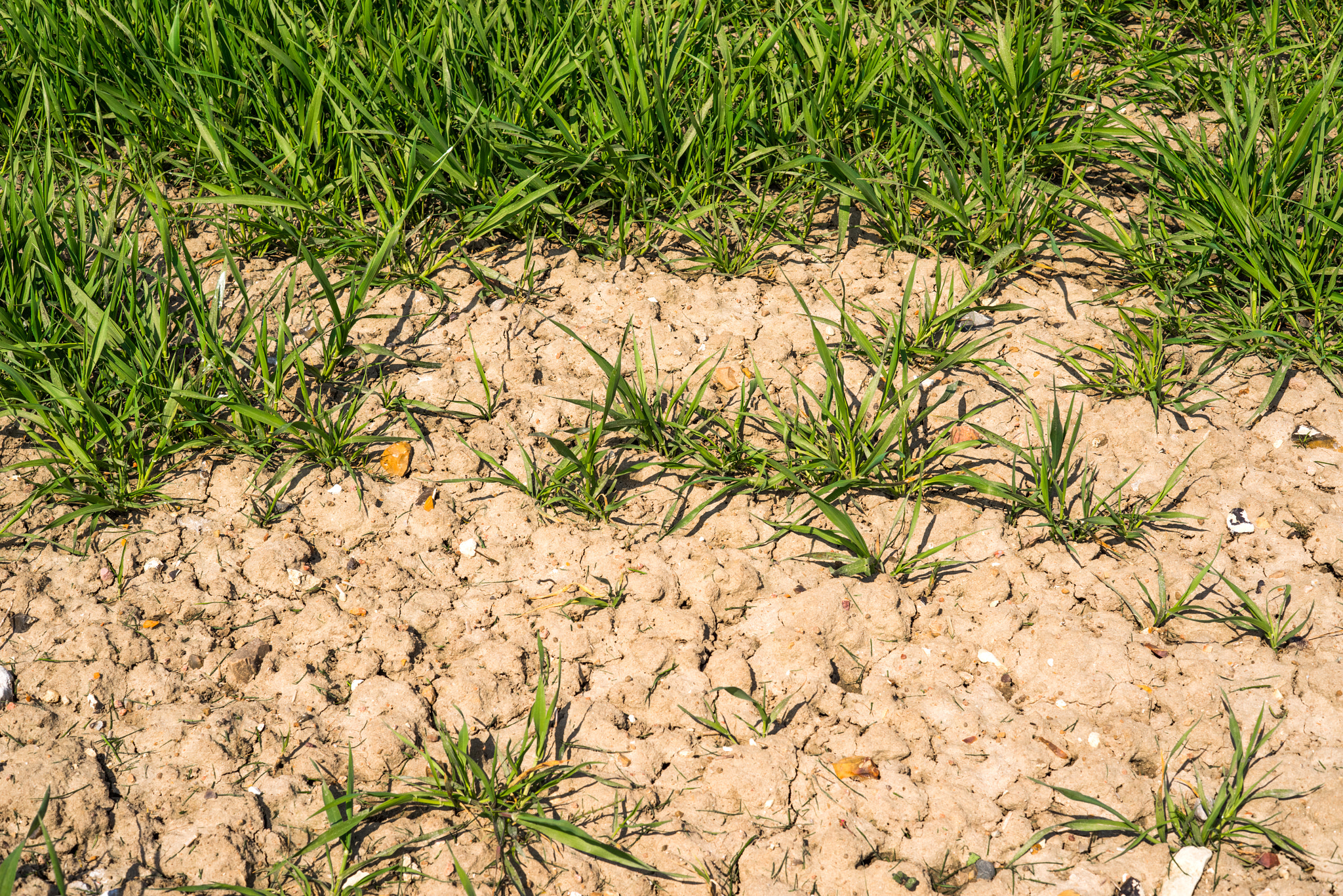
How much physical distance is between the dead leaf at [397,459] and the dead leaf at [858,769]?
116 cm

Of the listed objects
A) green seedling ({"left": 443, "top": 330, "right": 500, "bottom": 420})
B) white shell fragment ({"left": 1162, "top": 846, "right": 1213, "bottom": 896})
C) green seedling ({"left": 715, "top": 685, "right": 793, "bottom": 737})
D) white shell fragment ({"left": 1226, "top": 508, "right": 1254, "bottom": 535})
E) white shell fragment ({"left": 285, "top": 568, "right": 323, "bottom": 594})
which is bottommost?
white shell fragment ({"left": 1162, "top": 846, "right": 1213, "bottom": 896})

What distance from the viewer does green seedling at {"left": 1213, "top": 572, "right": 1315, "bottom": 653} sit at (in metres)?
1.94

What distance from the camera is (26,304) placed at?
2217 millimetres

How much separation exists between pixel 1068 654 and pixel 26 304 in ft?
7.93

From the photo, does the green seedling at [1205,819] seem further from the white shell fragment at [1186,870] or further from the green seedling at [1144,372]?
the green seedling at [1144,372]

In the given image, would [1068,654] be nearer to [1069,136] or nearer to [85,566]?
[1069,136]

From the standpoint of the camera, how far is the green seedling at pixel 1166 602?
1986mm

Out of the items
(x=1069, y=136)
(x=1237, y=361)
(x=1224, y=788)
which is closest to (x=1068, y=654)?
(x=1224, y=788)

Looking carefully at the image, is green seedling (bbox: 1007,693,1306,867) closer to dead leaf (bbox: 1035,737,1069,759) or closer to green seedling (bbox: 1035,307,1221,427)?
dead leaf (bbox: 1035,737,1069,759)

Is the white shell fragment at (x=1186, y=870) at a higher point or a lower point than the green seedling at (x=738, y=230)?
lower

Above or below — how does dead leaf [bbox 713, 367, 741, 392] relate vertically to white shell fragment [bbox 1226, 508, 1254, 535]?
above

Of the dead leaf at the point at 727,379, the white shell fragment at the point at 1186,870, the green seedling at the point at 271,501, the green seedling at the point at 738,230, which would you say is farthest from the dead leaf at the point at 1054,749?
the green seedling at the point at 271,501

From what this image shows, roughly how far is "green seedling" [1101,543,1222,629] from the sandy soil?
0.02m

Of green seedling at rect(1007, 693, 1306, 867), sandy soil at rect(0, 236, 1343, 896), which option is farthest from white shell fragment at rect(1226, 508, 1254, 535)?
green seedling at rect(1007, 693, 1306, 867)
